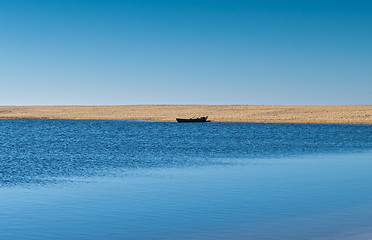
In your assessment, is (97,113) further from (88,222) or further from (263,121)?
(88,222)

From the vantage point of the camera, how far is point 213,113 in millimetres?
150375

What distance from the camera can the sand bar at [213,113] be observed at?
4671 inches

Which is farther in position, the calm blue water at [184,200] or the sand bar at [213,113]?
the sand bar at [213,113]

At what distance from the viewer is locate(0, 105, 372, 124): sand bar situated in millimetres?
118650

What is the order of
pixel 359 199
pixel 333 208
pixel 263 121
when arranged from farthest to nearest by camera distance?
pixel 263 121
pixel 359 199
pixel 333 208

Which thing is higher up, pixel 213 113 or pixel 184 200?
pixel 213 113

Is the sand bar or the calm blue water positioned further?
the sand bar

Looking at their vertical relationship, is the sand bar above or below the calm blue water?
above

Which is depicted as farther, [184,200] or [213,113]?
[213,113]

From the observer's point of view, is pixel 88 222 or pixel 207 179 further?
pixel 207 179

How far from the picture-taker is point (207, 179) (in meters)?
21.0

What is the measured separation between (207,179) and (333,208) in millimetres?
7080

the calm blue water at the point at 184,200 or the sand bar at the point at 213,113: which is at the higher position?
the sand bar at the point at 213,113

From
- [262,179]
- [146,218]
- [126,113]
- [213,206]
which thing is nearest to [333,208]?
[213,206]
